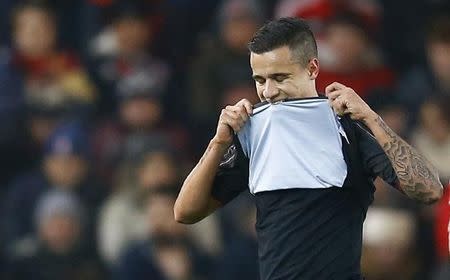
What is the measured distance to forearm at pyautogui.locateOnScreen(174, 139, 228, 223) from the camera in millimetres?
5059

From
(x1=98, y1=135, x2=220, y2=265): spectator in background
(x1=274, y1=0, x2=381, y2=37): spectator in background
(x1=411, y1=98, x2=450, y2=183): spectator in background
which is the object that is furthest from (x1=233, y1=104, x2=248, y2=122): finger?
(x1=274, y1=0, x2=381, y2=37): spectator in background

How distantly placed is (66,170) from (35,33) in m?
1.34

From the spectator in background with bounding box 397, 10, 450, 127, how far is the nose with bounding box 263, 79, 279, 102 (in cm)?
400

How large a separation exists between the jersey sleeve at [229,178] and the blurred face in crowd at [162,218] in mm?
3923

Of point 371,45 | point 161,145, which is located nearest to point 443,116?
point 371,45

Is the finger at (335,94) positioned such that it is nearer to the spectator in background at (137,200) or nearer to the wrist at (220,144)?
the wrist at (220,144)

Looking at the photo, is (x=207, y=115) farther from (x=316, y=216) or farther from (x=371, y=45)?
(x=316, y=216)

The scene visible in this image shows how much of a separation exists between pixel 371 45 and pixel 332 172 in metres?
5.01

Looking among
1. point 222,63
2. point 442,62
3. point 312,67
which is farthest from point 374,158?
point 222,63

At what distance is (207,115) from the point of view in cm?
1014

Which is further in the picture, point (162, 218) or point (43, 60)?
point (43, 60)

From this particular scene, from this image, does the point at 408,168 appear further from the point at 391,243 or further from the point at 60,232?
the point at 60,232

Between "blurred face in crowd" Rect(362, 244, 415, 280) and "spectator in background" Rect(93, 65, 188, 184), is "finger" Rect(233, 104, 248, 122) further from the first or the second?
"spectator in background" Rect(93, 65, 188, 184)

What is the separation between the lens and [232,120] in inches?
196
